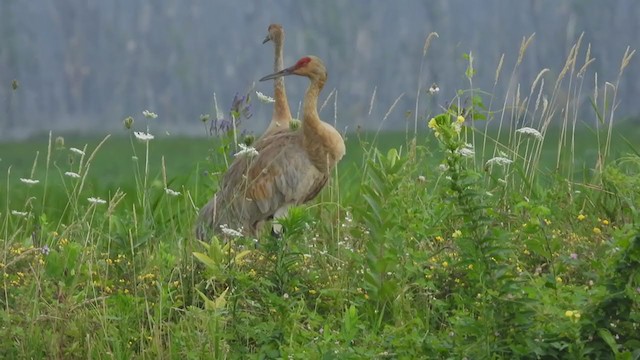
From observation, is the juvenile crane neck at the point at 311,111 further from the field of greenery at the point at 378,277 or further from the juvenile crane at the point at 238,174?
the field of greenery at the point at 378,277

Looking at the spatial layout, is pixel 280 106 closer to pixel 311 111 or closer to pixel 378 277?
pixel 311 111

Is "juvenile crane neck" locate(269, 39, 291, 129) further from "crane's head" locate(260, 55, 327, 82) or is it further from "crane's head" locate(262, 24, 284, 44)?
"crane's head" locate(262, 24, 284, 44)

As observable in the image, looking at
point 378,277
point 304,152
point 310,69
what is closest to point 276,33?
point 310,69

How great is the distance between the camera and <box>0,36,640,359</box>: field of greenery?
169 inches

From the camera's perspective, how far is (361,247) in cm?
623

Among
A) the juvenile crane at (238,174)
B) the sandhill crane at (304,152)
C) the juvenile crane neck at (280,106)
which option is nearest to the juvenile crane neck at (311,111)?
the sandhill crane at (304,152)

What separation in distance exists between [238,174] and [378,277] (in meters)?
2.26

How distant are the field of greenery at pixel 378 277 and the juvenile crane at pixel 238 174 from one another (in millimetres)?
125

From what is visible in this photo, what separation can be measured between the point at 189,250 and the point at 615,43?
1460cm

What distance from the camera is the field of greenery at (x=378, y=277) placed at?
4.29 meters

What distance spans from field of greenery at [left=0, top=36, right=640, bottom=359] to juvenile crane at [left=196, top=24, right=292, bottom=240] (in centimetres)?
12

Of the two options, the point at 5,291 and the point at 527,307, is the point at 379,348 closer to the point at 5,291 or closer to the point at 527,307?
the point at 527,307

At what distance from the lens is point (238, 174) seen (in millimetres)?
7469

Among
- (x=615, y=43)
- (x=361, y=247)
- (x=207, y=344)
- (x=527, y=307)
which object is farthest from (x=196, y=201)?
(x=615, y=43)
